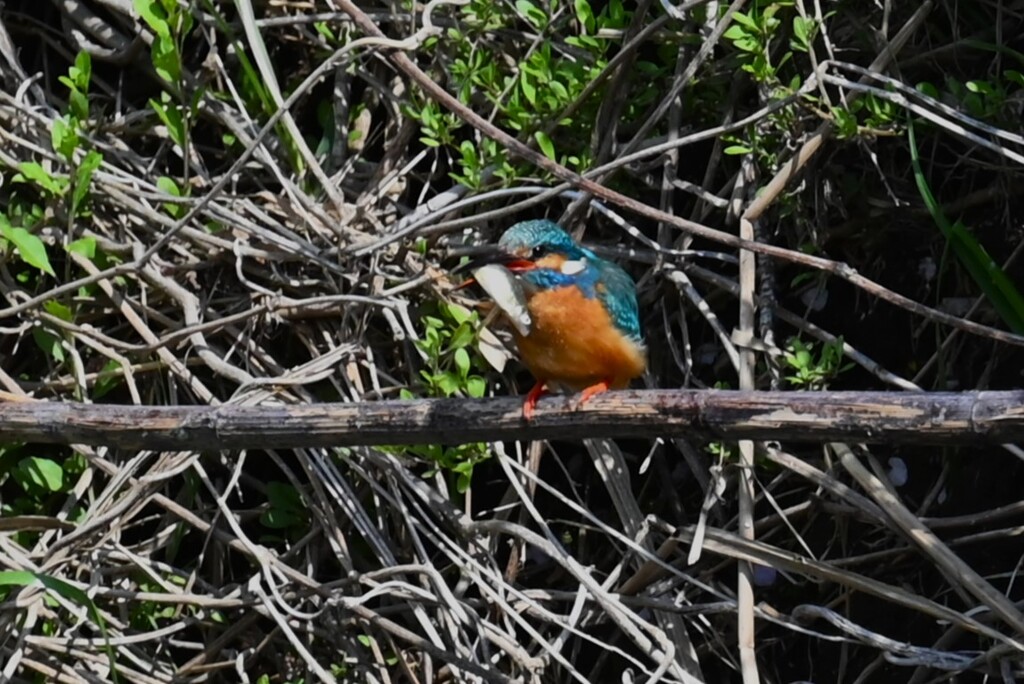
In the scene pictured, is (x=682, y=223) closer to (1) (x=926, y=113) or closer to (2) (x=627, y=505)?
(1) (x=926, y=113)

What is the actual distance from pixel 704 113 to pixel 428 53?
27.8 inches

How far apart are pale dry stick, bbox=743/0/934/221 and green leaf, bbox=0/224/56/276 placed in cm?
154

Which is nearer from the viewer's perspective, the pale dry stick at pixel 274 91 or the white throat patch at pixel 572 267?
the white throat patch at pixel 572 267

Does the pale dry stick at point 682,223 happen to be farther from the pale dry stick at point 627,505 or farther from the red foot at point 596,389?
the pale dry stick at point 627,505

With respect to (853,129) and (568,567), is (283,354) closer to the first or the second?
(568,567)

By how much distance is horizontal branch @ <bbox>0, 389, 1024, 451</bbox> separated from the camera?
6.79ft

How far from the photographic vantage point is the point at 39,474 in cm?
325

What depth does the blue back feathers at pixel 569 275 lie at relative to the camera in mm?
2848

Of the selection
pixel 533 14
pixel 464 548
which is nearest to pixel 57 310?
pixel 464 548

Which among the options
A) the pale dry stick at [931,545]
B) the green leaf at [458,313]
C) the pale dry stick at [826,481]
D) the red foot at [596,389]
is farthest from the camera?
the green leaf at [458,313]

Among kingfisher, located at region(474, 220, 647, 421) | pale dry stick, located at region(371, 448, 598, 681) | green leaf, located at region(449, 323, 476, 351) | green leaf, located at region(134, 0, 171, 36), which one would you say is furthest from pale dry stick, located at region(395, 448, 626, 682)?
green leaf, located at region(134, 0, 171, 36)

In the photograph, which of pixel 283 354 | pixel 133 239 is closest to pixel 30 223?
pixel 133 239

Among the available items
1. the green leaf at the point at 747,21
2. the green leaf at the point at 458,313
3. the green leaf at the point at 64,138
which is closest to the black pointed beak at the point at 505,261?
the green leaf at the point at 458,313

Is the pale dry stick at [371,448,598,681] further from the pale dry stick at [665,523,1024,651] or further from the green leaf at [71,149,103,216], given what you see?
the green leaf at [71,149,103,216]
